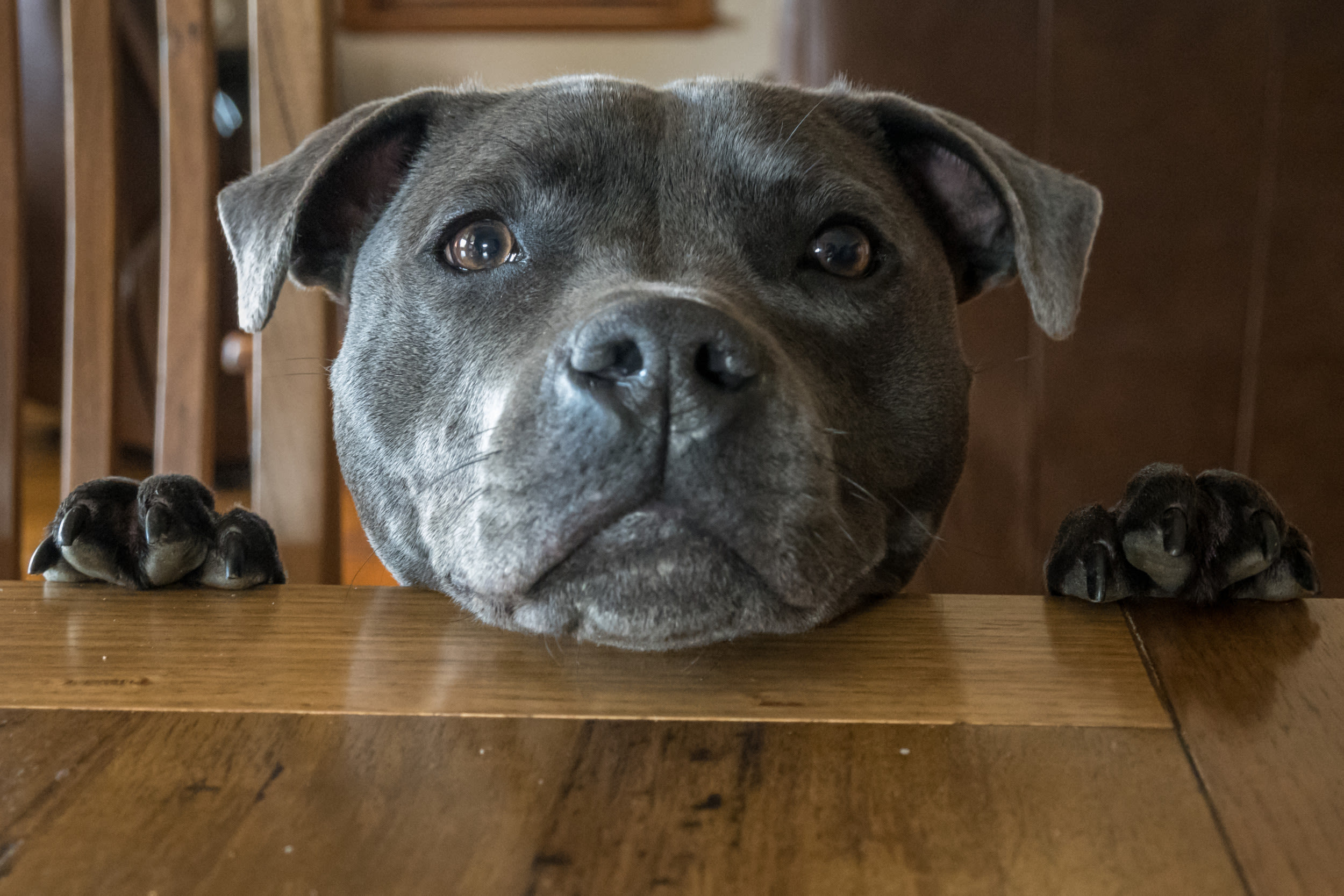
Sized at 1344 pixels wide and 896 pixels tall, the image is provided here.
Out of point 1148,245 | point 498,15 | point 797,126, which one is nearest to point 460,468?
point 797,126

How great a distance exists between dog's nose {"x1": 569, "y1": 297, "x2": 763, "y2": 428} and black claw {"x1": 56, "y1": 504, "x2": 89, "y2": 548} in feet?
2.15

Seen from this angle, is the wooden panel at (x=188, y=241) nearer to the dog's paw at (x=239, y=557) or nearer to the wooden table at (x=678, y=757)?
the dog's paw at (x=239, y=557)

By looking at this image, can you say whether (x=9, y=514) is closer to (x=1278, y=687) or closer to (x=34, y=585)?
(x=34, y=585)

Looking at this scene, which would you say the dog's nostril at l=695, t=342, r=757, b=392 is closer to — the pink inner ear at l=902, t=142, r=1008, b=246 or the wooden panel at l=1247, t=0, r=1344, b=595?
the pink inner ear at l=902, t=142, r=1008, b=246

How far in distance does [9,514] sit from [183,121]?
0.85 meters

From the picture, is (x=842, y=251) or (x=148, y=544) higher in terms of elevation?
(x=842, y=251)

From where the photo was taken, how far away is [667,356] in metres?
1.08

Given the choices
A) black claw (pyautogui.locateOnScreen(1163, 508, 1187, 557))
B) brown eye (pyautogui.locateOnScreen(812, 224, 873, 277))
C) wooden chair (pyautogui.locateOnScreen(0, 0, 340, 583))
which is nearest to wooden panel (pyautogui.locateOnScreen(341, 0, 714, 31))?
wooden chair (pyautogui.locateOnScreen(0, 0, 340, 583))

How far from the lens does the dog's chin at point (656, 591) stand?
1125 millimetres

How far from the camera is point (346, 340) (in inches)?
67.3

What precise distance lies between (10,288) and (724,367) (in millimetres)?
1649

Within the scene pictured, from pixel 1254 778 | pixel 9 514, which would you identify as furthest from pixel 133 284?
pixel 1254 778

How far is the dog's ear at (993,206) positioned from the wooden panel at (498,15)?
176 inches

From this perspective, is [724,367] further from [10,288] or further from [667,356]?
[10,288]
